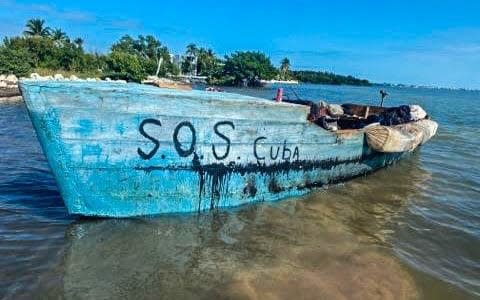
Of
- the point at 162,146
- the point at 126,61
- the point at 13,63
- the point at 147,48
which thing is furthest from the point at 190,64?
the point at 162,146

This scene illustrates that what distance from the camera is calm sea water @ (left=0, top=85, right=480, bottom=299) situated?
12.6ft

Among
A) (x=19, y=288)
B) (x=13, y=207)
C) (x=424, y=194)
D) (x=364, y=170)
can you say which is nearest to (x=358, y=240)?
(x=364, y=170)

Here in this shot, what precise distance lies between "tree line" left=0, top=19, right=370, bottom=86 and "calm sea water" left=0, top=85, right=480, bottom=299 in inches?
136

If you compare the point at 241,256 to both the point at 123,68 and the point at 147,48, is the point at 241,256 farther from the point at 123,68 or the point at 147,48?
the point at 147,48

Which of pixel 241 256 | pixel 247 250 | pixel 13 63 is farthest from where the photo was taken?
pixel 13 63

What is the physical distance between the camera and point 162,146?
185 inches

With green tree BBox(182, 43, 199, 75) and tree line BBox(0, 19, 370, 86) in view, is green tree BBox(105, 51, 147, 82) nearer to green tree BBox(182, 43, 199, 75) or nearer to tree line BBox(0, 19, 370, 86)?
tree line BBox(0, 19, 370, 86)

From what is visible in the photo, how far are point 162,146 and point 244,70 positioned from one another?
64034 millimetres

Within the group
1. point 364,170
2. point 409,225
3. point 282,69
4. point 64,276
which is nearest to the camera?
point 64,276

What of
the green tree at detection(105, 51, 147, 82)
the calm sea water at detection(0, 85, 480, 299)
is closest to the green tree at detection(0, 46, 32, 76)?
the green tree at detection(105, 51, 147, 82)

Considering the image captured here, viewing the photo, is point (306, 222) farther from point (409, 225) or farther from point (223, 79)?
point (223, 79)

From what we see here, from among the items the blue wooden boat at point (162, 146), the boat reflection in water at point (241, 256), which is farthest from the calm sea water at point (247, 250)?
the blue wooden boat at point (162, 146)

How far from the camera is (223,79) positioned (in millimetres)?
70062

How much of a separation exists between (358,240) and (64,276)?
349cm
